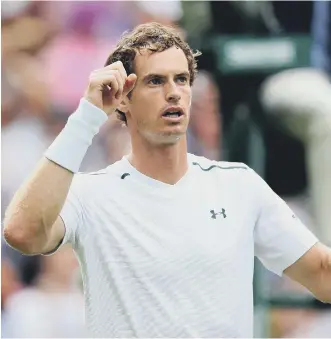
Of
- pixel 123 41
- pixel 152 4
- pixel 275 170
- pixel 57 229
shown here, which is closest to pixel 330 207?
pixel 275 170

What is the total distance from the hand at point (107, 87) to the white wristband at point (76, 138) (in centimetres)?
2

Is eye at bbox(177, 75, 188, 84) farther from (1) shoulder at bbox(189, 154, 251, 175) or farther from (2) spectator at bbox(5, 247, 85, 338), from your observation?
(2) spectator at bbox(5, 247, 85, 338)

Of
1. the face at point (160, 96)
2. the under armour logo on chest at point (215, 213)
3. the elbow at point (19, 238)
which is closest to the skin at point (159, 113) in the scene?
the face at point (160, 96)

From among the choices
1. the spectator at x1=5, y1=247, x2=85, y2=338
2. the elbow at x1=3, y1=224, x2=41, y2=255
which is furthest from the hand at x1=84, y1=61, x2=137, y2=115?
the spectator at x1=5, y1=247, x2=85, y2=338

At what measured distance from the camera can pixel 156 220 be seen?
8.82 feet

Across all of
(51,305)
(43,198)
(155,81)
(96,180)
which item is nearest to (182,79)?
(155,81)

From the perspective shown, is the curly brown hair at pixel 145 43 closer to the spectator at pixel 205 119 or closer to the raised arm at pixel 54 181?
the raised arm at pixel 54 181

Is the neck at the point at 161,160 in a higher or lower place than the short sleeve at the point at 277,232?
higher

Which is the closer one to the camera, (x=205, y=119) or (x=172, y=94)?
(x=172, y=94)

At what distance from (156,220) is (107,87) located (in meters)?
0.45

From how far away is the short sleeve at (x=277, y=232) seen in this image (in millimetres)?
2834

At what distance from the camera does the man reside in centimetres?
252

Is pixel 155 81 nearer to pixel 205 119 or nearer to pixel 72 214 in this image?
pixel 72 214

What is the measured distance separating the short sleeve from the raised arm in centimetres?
63
